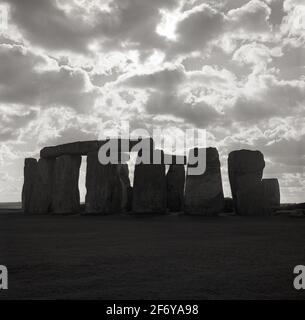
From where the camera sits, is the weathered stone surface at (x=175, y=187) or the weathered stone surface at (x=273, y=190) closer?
the weathered stone surface at (x=175, y=187)

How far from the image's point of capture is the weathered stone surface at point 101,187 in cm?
1794

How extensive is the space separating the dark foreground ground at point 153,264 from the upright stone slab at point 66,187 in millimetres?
7964

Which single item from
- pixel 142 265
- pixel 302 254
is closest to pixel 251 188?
pixel 302 254

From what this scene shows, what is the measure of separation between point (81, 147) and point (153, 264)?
12.6 meters

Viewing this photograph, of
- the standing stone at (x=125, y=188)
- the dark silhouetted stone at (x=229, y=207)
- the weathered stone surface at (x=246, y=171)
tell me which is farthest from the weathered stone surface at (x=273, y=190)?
the standing stone at (x=125, y=188)

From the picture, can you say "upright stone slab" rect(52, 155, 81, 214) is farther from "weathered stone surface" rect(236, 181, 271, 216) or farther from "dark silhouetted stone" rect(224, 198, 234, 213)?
"weathered stone surface" rect(236, 181, 271, 216)

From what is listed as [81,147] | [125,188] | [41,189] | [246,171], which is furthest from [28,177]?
[246,171]

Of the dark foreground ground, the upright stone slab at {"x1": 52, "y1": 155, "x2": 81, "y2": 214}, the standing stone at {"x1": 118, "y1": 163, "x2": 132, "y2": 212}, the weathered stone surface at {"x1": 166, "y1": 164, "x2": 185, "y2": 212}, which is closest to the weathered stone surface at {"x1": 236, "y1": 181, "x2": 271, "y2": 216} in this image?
the weathered stone surface at {"x1": 166, "y1": 164, "x2": 185, "y2": 212}

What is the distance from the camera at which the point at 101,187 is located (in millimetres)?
17984

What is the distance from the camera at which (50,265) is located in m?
6.59

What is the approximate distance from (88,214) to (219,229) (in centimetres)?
738

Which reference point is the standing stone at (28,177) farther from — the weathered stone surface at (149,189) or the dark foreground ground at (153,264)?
the dark foreground ground at (153,264)
